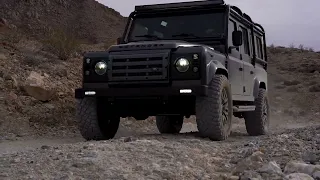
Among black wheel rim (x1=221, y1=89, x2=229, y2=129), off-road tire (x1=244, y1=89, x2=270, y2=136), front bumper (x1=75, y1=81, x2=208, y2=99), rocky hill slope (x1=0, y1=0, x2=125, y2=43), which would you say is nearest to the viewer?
front bumper (x1=75, y1=81, x2=208, y2=99)

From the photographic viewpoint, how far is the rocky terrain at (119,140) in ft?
→ 14.2

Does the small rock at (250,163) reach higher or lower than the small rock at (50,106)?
lower

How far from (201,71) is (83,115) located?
6.32 ft

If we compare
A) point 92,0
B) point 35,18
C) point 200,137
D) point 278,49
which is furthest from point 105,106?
point 92,0

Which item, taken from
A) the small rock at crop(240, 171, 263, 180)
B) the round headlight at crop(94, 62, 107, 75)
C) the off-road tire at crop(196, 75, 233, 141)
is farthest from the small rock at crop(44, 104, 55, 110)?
the small rock at crop(240, 171, 263, 180)

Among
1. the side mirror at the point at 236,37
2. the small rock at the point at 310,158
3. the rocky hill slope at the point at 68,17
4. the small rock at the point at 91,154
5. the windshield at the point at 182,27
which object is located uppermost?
the rocky hill slope at the point at 68,17

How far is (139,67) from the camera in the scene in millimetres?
6809

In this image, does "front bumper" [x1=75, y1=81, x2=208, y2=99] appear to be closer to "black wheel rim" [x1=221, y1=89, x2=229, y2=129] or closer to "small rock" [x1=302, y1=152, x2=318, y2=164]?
"black wheel rim" [x1=221, y1=89, x2=229, y2=129]

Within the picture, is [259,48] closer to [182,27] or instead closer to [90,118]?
[182,27]

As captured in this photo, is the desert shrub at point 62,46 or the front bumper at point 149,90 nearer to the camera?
the front bumper at point 149,90

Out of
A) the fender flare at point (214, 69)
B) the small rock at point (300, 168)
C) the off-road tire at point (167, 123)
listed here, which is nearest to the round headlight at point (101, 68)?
the fender flare at point (214, 69)

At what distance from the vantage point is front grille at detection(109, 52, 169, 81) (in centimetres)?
668

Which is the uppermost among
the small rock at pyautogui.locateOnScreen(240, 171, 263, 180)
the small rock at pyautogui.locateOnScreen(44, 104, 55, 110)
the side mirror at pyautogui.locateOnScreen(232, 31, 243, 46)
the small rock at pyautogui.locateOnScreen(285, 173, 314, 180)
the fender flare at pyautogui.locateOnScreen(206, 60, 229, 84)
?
the side mirror at pyautogui.locateOnScreen(232, 31, 243, 46)

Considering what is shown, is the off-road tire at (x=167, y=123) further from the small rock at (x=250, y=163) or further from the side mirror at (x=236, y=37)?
the small rock at (x=250, y=163)
